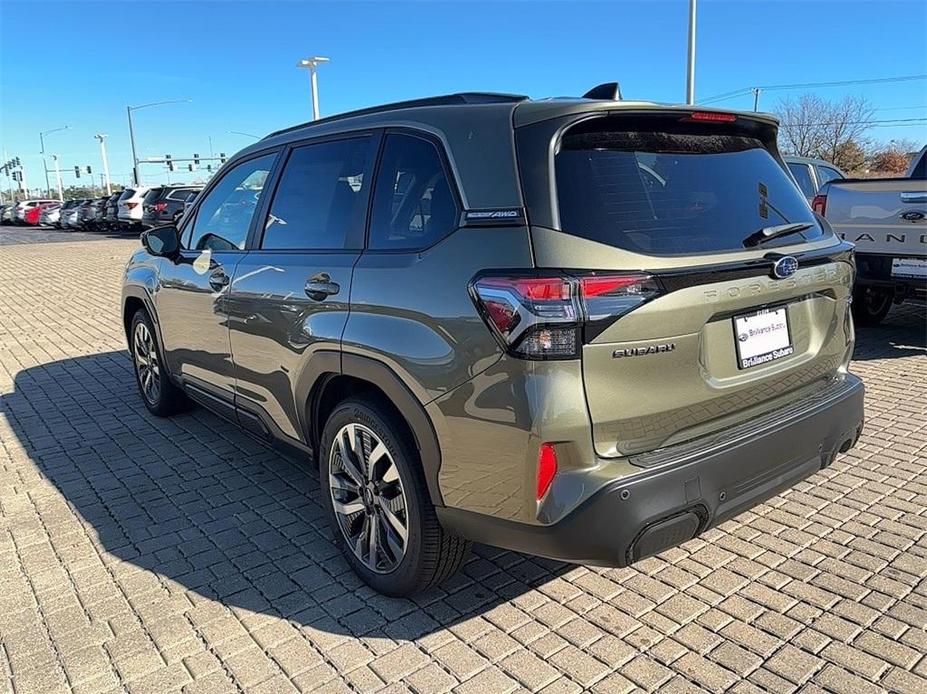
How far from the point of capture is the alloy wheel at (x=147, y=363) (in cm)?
531

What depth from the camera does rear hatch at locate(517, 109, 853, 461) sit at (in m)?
2.25

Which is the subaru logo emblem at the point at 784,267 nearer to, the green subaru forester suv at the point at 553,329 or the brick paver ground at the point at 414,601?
the green subaru forester suv at the point at 553,329

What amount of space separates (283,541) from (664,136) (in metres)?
2.50

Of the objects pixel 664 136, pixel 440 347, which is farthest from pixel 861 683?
pixel 664 136

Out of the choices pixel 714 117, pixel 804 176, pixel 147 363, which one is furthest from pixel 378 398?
pixel 804 176

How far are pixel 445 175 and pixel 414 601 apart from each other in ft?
5.60

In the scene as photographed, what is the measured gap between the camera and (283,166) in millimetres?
3650

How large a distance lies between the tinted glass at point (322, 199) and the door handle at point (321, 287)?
0.48ft

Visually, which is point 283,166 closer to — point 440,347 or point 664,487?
point 440,347

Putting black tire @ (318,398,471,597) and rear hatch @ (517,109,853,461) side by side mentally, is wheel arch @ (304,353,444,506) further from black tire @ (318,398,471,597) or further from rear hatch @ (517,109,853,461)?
rear hatch @ (517,109,853,461)

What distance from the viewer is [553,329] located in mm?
2184

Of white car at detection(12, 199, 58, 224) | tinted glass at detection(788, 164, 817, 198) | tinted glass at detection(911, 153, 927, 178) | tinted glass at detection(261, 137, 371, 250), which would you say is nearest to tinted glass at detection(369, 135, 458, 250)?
tinted glass at detection(261, 137, 371, 250)

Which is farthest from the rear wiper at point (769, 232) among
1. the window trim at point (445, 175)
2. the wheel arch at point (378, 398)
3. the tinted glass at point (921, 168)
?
the tinted glass at point (921, 168)

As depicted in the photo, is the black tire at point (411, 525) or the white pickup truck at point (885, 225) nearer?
the black tire at point (411, 525)
